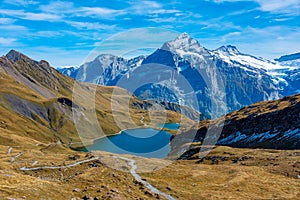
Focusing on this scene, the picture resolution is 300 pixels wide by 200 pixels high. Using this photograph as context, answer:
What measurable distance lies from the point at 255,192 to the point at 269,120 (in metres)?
101

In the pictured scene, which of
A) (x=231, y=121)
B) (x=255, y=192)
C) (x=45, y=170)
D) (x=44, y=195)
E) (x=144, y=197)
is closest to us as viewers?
(x=44, y=195)

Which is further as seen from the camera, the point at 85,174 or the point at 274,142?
the point at 274,142

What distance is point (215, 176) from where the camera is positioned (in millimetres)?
81062

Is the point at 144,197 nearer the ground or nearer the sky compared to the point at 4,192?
nearer the ground

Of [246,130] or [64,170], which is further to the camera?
[246,130]

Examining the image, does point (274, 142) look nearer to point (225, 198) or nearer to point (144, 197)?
point (225, 198)

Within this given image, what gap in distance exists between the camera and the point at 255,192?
212ft

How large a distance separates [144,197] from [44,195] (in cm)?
1890

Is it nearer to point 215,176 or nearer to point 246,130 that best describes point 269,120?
point 246,130

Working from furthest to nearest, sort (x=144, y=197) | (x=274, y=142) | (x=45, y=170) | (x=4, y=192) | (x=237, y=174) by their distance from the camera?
(x=274, y=142)
(x=45, y=170)
(x=237, y=174)
(x=144, y=197)
(x=4, y=192)

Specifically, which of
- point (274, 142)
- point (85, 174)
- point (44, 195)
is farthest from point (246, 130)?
point (44, 195)

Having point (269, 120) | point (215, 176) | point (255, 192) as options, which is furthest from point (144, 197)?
point (269, 120)

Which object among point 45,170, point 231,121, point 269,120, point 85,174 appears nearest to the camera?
point 85,174

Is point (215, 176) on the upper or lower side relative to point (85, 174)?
lower
